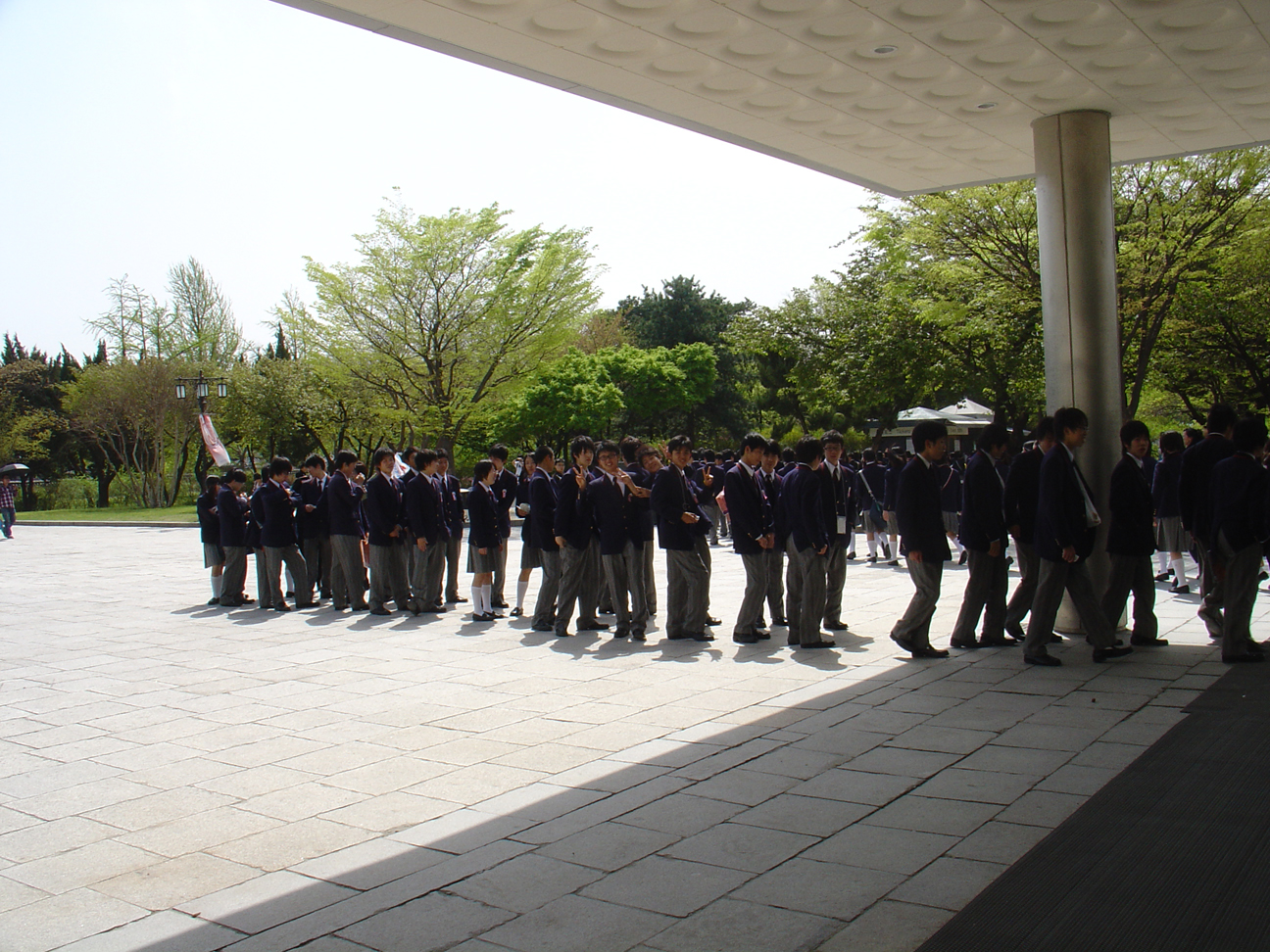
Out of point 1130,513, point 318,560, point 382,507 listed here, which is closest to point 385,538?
point 382,507

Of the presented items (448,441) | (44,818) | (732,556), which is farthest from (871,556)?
(448,441)

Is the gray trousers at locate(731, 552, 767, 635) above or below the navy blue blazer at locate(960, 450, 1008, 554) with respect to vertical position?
below

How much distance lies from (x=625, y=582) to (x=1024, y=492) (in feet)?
12.4

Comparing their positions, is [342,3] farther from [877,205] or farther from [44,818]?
[877,205]

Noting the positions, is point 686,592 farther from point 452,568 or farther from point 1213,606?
point 1213,606

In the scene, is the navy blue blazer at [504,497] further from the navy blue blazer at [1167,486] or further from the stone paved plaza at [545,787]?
the navy blue blazer at [1167,486]

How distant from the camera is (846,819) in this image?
14.6 ft

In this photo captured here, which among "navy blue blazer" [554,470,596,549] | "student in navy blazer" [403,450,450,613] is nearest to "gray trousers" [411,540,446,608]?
"student in navy blazer" [403,450,450,613]

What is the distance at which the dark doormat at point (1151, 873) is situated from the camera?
329cm

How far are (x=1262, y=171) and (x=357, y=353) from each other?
22768 millimetres

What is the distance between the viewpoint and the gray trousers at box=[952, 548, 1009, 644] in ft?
26.9

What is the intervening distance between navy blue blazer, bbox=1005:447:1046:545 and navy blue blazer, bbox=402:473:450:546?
6.31 metres

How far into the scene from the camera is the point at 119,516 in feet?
126

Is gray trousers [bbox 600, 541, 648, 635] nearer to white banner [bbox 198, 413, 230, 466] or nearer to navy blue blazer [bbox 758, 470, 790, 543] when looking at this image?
navy blue blazer [bbox 758, 470, 790, 543]
